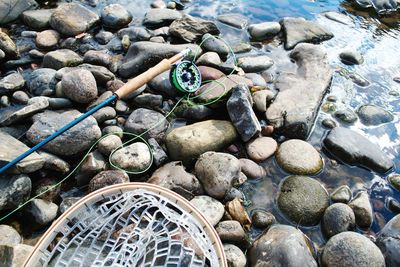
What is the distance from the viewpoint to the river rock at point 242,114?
4496 mm

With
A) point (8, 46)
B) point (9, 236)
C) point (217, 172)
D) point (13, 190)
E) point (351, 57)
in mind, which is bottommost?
point (9, 236)

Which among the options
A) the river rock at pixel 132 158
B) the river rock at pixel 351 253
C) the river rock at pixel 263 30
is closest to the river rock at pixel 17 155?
the river rock at pixel 132 158

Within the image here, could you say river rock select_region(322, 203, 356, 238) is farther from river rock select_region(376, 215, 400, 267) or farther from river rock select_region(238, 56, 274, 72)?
river rock select_region(238, 56, 274, 72)

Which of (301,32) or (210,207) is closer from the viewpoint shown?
(210,207)

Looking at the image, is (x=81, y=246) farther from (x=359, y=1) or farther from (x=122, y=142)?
(x=359, y=1)

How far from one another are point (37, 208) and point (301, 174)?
2908mm

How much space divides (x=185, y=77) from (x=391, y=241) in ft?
9.93

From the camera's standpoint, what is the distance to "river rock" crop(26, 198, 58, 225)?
3.54 meters

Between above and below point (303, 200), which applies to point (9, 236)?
below

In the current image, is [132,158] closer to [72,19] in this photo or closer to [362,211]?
[362,211]

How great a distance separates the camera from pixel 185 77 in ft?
16.0

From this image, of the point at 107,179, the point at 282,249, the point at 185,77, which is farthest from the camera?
the point at 185,77

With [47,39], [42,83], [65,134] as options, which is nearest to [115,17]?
[47,39]

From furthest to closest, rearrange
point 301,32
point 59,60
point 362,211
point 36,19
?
1. point 301,32
2. point 36,19
3. point 59,60
4. point 362,211
